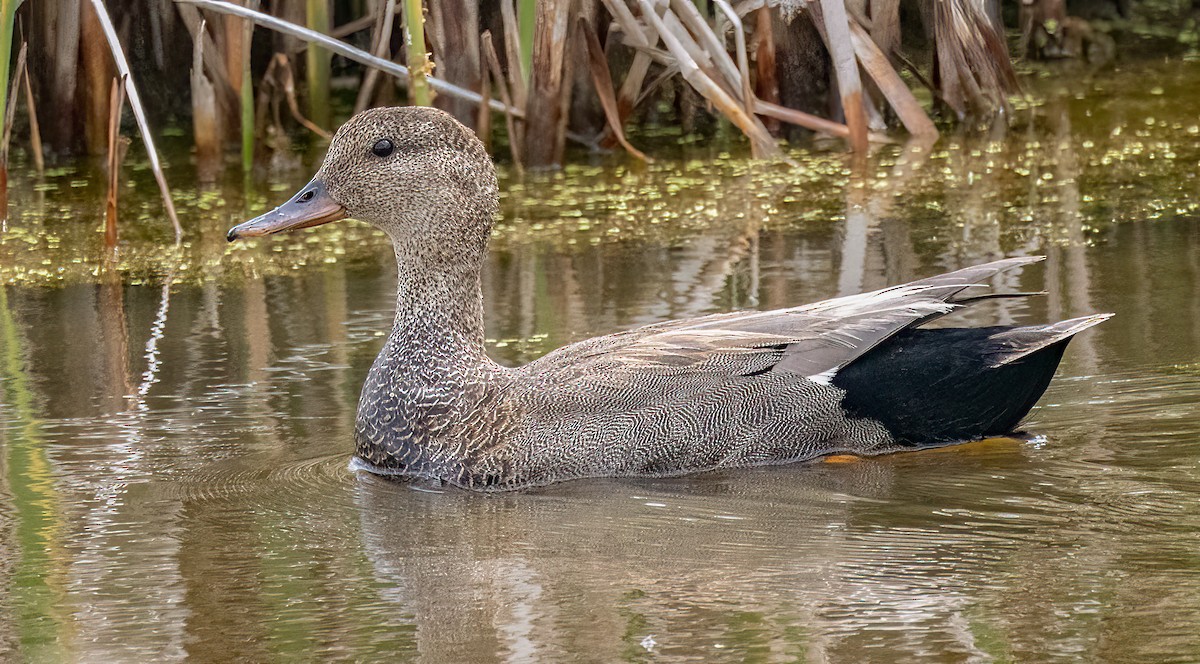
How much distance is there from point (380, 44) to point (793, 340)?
4.44 m

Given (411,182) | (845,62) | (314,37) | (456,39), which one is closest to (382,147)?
(411,182)

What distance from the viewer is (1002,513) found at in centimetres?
465

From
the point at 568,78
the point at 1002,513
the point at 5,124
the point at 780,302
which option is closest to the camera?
the point at 1002,513

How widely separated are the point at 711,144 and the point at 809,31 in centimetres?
84

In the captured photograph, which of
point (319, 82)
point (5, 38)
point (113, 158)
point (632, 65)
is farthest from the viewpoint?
point (319, 82)

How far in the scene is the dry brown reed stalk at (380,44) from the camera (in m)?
9.01

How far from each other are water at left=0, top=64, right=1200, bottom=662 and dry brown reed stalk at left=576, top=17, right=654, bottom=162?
0.40 m

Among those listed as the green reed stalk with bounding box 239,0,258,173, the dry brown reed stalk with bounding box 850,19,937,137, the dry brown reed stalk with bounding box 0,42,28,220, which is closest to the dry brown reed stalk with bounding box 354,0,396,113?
the green reed stalk with bounding box 239,0,258,173

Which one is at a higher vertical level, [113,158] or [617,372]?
[113,158]

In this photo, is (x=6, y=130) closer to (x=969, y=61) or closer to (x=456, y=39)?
(x=456, y=39)

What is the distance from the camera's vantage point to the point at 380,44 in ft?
30.3

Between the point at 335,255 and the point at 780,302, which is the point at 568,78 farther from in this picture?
the point at 780,302

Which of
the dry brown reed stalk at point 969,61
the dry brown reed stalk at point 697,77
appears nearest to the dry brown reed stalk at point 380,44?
the dry brown reed stalk at point 697,77

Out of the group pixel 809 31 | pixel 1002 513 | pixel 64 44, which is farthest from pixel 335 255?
pixel 1002 513
